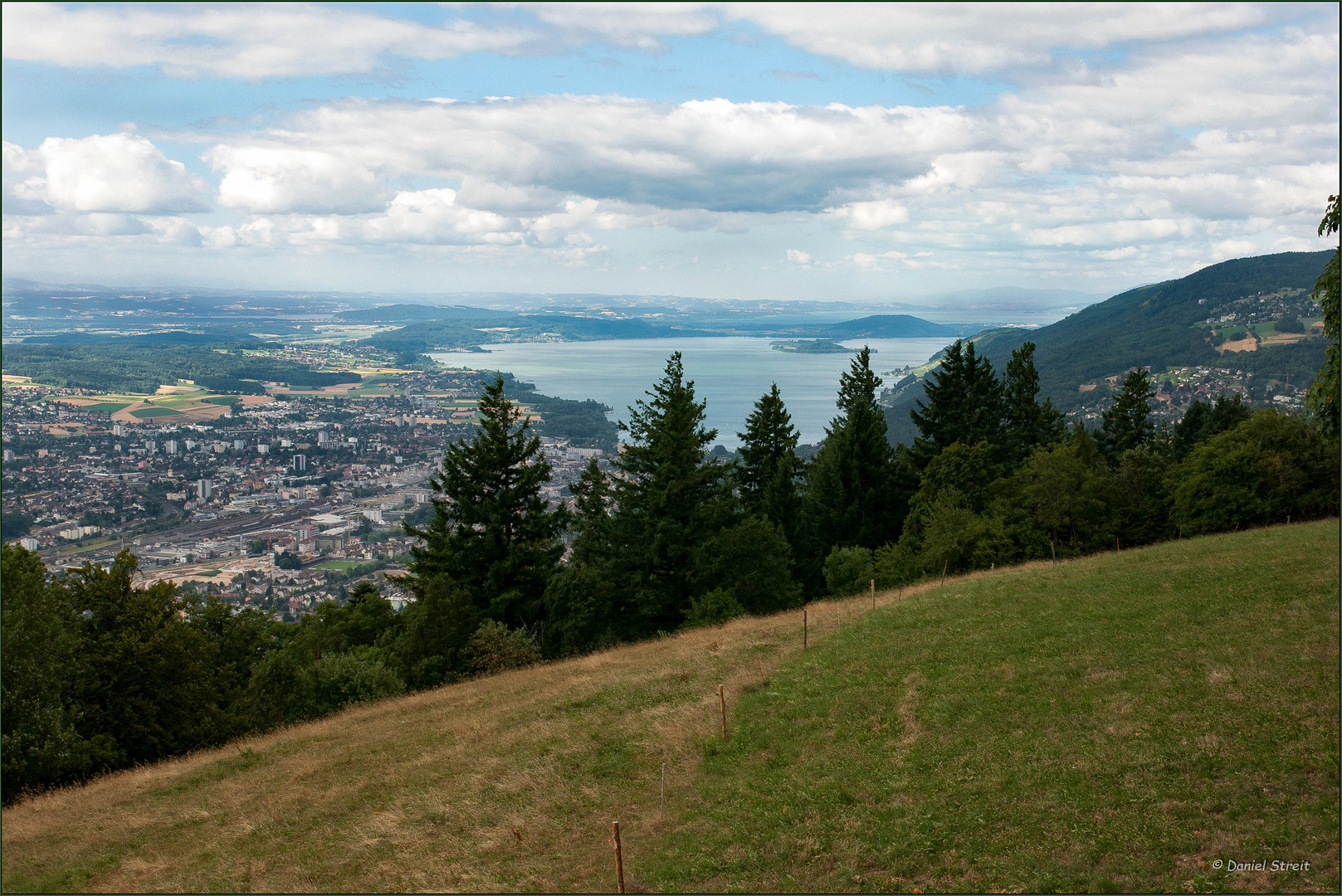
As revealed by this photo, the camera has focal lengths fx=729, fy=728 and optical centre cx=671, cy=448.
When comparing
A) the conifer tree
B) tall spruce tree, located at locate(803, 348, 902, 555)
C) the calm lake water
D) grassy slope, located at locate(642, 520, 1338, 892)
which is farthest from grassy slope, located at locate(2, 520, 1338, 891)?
the calm lake water

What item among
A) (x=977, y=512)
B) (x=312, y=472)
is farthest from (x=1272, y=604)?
(x=312, y=472)

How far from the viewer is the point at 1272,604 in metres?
15.2

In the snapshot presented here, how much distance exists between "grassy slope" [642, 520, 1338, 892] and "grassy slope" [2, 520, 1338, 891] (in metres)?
0.05

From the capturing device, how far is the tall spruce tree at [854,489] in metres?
48.1

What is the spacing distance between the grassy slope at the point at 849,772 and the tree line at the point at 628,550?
15.2ft

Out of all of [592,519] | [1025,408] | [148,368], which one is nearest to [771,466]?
[592,519]

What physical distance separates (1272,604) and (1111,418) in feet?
174

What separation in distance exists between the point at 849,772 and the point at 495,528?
2257cm

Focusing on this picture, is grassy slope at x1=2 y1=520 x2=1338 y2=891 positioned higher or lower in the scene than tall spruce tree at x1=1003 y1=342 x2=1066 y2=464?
lower

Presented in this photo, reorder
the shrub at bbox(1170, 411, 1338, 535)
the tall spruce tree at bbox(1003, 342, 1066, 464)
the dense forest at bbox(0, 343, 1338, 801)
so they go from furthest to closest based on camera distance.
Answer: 1. the tall spruce tree at bbox(1003, 342, 1066, 464)
2. the shrub at bbox(1170, 411, 1338, 535)
3. the dense forest at bbox(0, 343, 1338, 801)

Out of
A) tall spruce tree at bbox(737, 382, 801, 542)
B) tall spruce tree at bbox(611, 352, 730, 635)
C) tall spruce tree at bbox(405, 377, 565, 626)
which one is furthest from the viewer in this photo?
tall spruce tree at bbox(737, 382, 801, 542)

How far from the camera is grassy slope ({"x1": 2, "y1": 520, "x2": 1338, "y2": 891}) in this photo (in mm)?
9117

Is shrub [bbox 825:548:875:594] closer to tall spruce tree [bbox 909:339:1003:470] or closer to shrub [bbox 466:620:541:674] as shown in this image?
shrub [bbox 466:620:541:674]

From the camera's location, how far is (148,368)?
12144 centimetres
